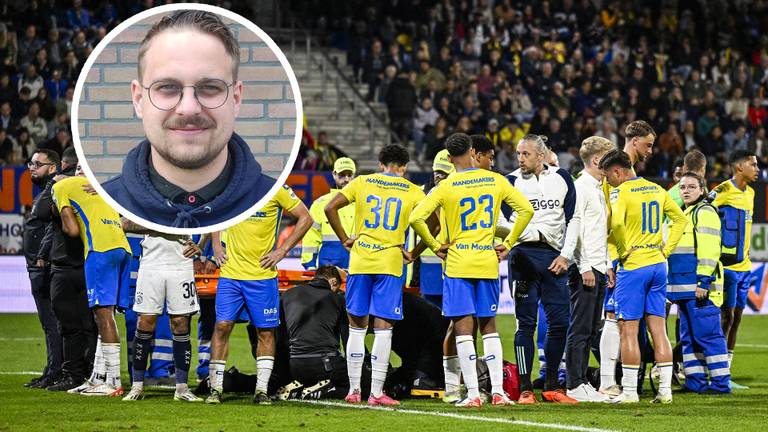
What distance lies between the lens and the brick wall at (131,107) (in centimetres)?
270

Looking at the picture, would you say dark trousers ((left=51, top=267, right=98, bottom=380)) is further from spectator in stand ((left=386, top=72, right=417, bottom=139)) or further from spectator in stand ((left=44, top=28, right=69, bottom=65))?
spectator in stand ((left=386, top=72, right=417, bottom=139))

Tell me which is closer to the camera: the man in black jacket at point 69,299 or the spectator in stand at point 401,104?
the man in black jacket at point 69,299

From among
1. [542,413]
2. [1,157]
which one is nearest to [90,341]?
[542,413]

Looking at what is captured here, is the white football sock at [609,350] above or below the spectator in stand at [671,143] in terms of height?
below

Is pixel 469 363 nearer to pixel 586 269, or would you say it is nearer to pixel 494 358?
pixel 494 358

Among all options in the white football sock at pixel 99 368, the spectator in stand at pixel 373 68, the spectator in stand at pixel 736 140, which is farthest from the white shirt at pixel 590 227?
the spectator in stand at pixel 736 140

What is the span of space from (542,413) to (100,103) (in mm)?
5899

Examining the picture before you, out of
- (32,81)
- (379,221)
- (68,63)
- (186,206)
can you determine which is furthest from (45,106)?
(186,206)

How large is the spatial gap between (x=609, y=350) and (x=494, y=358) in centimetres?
130

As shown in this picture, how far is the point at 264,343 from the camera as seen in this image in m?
8.70

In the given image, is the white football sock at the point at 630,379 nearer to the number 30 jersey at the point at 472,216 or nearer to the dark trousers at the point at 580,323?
the dark trousers at the point at 580,323

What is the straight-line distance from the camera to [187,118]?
2.77 metres

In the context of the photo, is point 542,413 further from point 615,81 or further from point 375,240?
point 615,81

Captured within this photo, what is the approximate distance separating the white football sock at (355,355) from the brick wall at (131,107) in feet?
20.1
